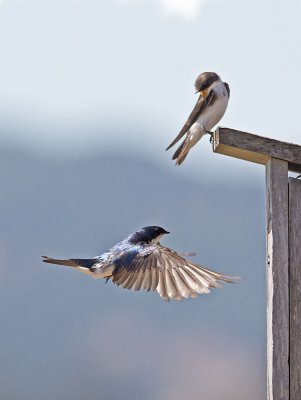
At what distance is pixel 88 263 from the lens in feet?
11.4

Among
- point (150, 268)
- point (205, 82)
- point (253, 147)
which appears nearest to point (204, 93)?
point (205, 82)

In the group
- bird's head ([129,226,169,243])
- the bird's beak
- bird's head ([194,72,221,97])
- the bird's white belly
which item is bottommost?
bird's head ([129,226,169,243])

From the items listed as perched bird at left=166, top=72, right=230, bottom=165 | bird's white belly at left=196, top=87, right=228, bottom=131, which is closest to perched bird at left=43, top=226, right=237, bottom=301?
perched bird at left=166, top=72, right=230, bottom=165

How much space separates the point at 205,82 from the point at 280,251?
1.20m

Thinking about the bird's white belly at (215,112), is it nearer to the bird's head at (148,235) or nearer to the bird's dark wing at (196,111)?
the bird's dark wing at (196,111)

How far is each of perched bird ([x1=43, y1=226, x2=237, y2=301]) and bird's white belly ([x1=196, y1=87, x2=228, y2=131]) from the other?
441 mm

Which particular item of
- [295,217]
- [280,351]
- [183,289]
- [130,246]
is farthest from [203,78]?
[280,351]

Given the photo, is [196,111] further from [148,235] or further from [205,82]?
[148,235]

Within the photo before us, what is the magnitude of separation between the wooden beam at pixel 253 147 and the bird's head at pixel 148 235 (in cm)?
104

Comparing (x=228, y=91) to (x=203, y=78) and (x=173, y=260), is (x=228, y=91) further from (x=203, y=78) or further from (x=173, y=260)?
(x=173, y=260)

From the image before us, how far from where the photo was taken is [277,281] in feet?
8.00

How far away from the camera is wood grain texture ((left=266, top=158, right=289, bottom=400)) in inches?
93.5

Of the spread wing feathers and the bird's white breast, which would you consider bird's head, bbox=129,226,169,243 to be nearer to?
the spread wing feathers

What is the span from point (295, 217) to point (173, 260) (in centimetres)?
80
